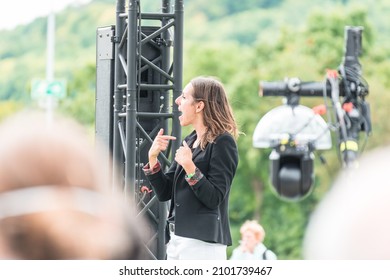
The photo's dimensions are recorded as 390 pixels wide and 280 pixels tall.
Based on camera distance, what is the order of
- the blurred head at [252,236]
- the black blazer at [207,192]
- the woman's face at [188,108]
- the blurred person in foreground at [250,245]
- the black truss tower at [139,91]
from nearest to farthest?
the black blazer at [207,192], the woman's face at [188,108], the black truss tower at [139,91], the blurred person in foreground at [250,245], the blurred head at [252,236]

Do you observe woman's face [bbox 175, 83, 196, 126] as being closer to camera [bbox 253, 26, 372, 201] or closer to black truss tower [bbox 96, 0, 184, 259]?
camera [bbox 253, 26, 372, 201]

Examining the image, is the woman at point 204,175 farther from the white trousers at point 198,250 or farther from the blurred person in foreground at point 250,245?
the blurred person in foreground at point 250,245

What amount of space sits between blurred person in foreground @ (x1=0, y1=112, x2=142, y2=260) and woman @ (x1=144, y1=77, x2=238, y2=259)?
2.33 m

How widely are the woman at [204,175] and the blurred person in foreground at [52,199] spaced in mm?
2329

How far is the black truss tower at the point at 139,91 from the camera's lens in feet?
17.7

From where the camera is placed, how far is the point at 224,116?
3904mm

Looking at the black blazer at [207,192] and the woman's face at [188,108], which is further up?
the woman's face at [188,108]

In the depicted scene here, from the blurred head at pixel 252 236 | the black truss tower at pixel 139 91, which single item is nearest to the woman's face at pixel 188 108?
the black truss tower at pixel 139 91

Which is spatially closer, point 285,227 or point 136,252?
point 136,252

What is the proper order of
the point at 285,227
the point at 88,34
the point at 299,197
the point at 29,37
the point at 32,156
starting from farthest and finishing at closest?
the point at 88,34 → the point at 29,37 → the point at 285,227 → the point at 299,197 → the point at 32,156

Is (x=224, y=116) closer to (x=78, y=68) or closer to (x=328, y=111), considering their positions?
(x=328, y=111)

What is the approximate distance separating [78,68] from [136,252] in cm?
3465

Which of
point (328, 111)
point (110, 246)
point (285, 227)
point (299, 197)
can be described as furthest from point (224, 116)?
point (285, 227)

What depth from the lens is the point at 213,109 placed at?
3.89 m
